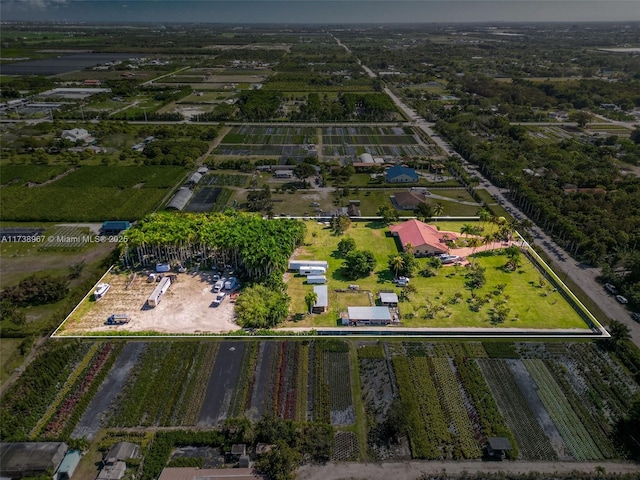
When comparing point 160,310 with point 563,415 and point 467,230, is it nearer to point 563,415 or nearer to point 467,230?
point 563,415

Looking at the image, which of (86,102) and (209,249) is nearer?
(209,249)

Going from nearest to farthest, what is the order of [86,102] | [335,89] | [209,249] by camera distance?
[209,249]
[86,102]
[335,89]

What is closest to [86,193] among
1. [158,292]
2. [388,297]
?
[158,292]

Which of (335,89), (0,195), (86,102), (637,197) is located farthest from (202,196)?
(335,89)

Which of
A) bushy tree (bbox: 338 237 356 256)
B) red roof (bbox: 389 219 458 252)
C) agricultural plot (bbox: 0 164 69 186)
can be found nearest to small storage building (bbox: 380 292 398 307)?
bushy tree (bbox: 338 237 356 256)

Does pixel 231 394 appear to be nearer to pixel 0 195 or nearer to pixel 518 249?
pixel 518 249
